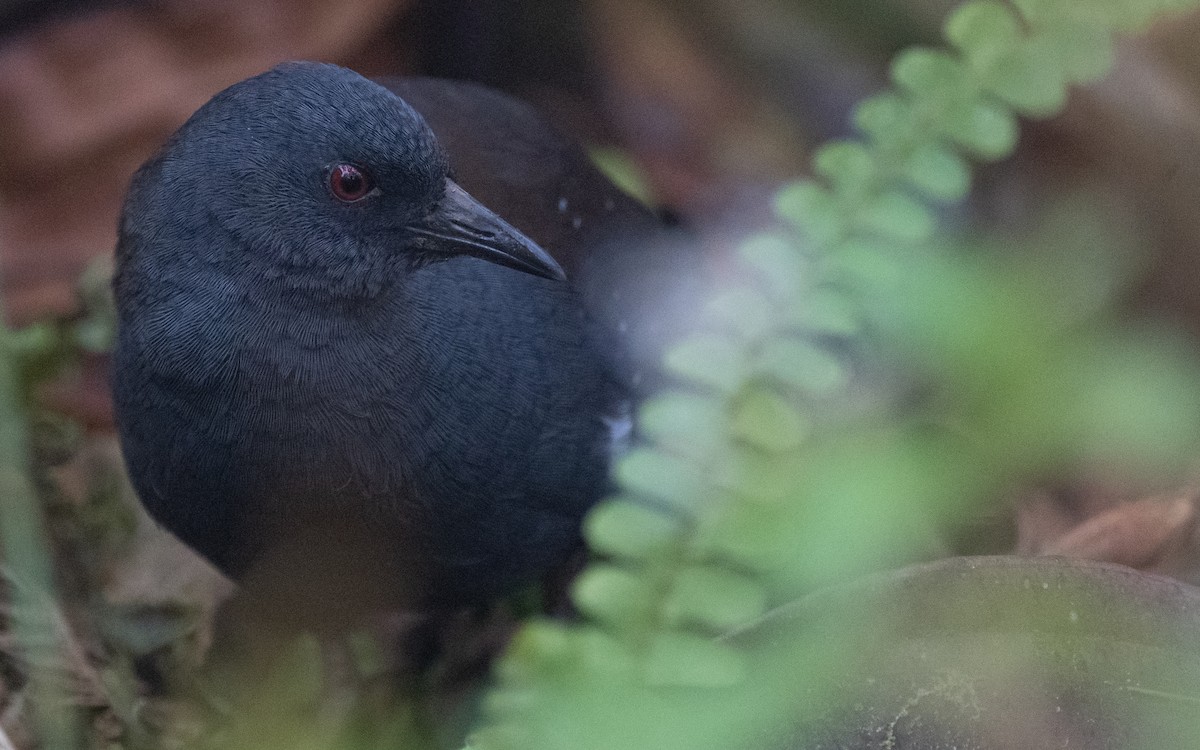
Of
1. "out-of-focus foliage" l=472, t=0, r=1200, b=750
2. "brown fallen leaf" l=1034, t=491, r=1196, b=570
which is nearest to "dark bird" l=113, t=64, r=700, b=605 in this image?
"out-of-focus foliage" l=472, t=0, r=1200, b=750

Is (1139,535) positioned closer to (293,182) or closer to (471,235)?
(471,235)

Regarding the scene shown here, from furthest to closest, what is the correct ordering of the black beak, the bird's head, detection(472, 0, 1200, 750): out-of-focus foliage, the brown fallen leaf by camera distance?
the brown fallen leaf < the black beak < the bird's head < detection(472, 0, 1200, 750): out-of-focus foliage

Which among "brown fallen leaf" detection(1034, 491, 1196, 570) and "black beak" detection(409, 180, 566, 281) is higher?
"black beak" detection(409, 180, 566, 281)

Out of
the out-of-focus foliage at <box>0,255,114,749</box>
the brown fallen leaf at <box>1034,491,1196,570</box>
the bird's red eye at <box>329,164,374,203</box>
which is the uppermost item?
the bird's red eye at <box>329,164,374,203</box>

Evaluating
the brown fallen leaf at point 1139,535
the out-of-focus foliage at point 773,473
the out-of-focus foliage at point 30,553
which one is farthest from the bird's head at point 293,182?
the brown fallen leaf at point 1139,535

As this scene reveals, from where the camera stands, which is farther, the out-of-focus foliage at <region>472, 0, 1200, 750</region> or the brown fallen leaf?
the brown fallen leaf

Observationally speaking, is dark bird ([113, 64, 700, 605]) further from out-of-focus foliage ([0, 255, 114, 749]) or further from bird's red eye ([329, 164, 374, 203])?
out-of-focus foliage ([0, 255, 114, 749])

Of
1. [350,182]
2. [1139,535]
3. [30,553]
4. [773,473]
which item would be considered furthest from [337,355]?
[1139,535]
